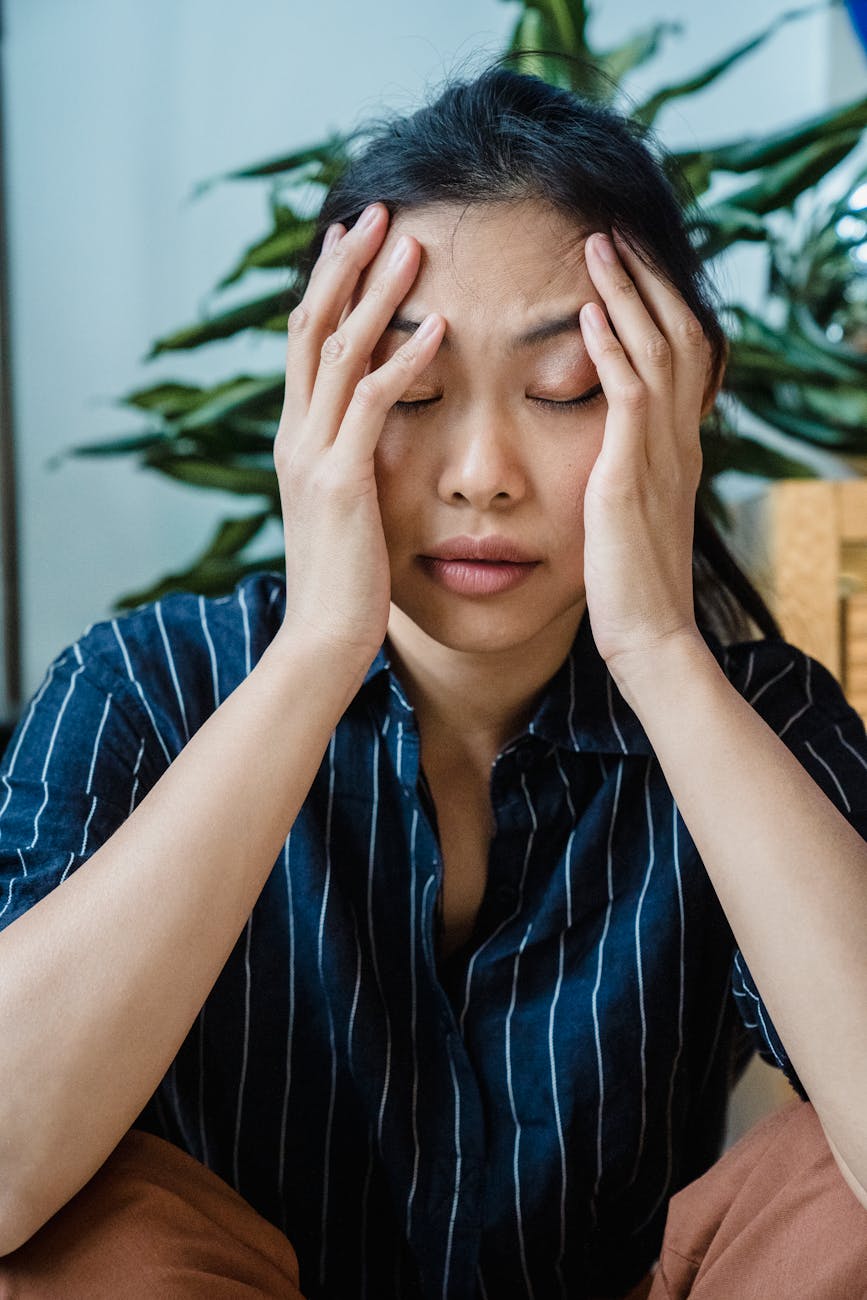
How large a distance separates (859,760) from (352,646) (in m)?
0.41

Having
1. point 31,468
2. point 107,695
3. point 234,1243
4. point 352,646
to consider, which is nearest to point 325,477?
point 352,646

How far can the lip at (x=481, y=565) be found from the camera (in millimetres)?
874

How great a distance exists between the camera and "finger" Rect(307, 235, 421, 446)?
0.86 meters

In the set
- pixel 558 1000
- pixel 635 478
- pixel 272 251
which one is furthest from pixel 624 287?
pixel 272 251

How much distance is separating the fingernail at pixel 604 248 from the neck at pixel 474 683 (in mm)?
294

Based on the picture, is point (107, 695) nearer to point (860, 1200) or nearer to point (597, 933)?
point (597, 933)

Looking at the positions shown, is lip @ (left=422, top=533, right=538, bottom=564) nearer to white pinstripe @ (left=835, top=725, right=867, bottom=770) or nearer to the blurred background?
white pinstripe @ (left=835, top=725, right=867, bottom=770)

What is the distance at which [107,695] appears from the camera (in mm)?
974

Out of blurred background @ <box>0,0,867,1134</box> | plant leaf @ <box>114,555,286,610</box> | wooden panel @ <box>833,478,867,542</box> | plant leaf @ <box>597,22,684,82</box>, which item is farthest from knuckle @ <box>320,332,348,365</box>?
blurred background @ <box>0,0,867,1134</box>

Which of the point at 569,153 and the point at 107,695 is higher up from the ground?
the point at 569,153

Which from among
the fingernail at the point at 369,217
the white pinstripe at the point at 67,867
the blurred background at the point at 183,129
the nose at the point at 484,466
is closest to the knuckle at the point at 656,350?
the nose at the point at 484,466

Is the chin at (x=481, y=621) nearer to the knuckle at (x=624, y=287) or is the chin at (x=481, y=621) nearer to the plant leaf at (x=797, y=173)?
the knuckle at (x=624, y=287)

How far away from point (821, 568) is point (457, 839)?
0.67 m

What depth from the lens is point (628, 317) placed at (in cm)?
87
